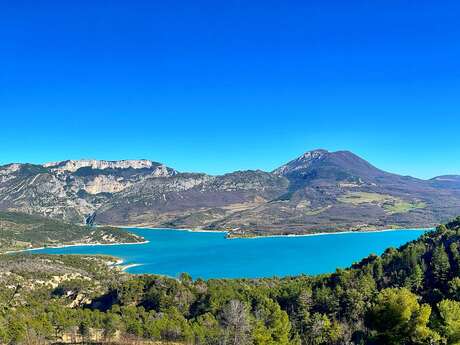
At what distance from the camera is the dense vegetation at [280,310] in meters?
39.2

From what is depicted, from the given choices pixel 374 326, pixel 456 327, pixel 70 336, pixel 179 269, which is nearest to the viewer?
pixel 456 327

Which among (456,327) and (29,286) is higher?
(456,327)

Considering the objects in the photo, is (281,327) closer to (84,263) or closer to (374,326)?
(374,326)

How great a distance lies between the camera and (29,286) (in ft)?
349

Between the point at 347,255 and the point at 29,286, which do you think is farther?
the point at 347,255

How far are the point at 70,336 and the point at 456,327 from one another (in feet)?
154

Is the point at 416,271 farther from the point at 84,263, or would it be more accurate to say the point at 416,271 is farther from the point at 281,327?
the point at 84,263

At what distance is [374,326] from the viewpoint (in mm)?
39344

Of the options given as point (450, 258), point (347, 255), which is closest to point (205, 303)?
point (450, 258)

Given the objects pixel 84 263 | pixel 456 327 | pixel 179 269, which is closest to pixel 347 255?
pixel 179 269

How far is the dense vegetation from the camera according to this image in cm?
3922

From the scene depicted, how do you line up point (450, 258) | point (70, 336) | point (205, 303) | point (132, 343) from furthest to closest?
point (450, 258) < point (205, 303) < point (70, 336) < point (132, 343)

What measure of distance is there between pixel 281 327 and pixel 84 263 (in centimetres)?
11554

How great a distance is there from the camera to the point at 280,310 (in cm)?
5884
